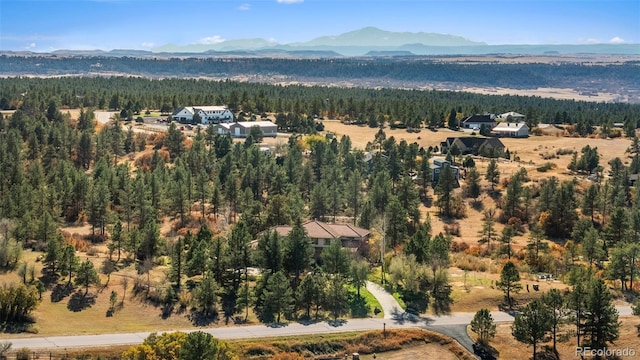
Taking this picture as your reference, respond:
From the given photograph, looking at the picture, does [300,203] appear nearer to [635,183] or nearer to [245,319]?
[245,319]

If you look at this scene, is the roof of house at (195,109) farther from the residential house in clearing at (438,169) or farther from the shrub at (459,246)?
the shrub at (459,246)

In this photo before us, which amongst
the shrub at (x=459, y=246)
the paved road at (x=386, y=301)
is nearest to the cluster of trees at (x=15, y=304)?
the paved road at (x=386, y=301)

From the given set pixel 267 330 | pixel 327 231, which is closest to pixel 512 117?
pixel 327 231

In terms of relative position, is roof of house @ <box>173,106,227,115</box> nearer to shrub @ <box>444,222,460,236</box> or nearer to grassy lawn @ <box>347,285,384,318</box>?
shrub @ <box>444,222,460,236</box>

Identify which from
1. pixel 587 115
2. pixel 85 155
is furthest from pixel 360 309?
pixel 587 115

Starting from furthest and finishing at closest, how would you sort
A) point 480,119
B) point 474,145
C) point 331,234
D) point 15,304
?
point 480,119
point 474,145
point 331,234
point 15,304

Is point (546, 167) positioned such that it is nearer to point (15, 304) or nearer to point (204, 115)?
point (204, 115)
